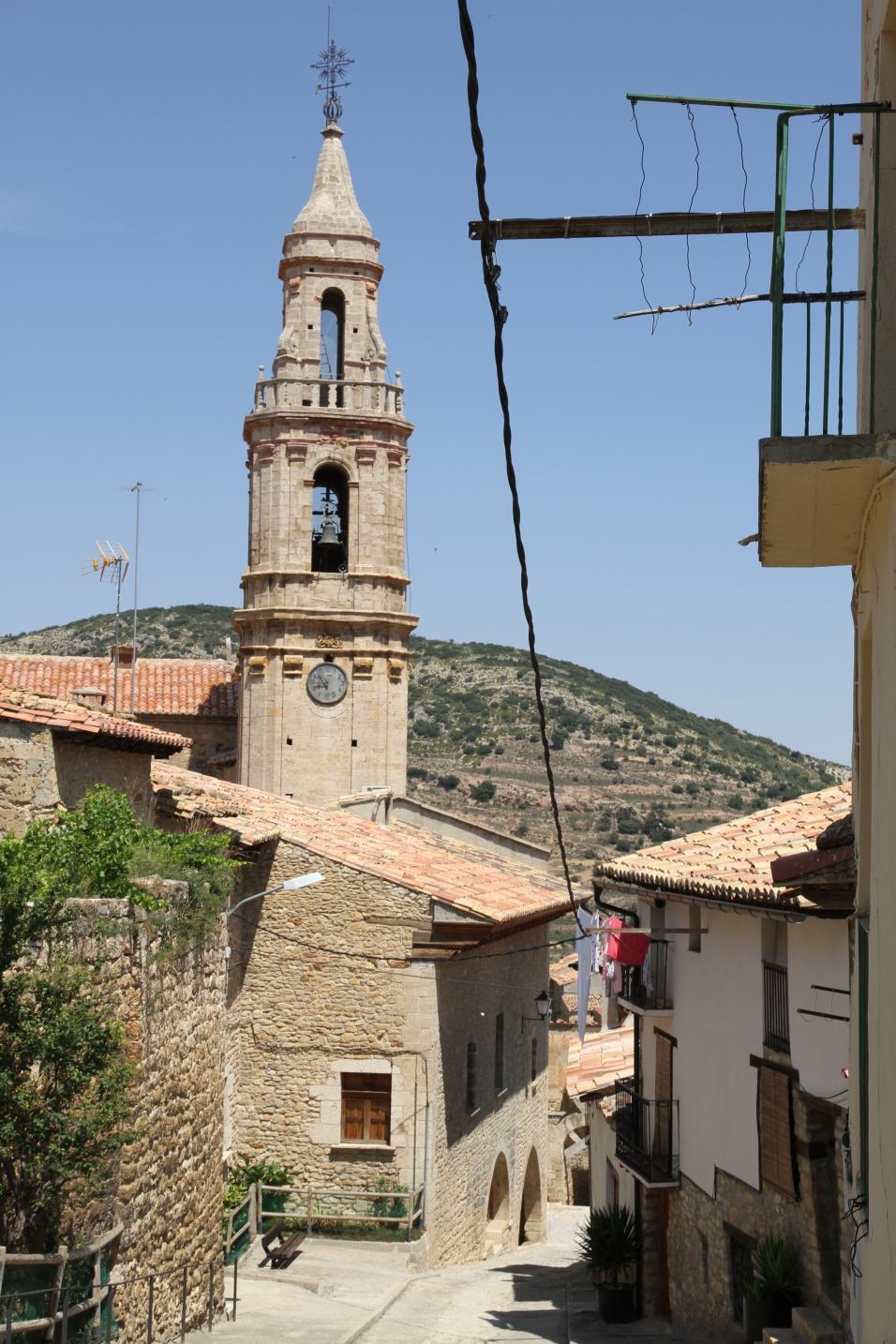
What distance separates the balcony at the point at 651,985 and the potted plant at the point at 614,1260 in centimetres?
263

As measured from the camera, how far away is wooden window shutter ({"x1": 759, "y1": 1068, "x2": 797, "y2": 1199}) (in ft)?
50.9

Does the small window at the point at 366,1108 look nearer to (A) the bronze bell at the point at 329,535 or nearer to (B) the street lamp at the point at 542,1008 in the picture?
(B) the street lamp at the point at 542,1008

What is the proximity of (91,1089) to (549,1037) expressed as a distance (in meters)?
25.9

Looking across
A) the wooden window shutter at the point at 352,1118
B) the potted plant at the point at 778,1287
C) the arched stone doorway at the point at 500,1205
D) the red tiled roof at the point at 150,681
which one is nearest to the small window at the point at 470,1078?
the arched stone doorway at the point at 500,1205

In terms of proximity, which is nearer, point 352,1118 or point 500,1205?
point 352,1118

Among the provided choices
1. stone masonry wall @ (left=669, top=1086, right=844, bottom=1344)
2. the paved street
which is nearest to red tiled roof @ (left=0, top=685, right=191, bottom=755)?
the paved street

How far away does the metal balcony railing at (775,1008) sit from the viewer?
52.9 feet

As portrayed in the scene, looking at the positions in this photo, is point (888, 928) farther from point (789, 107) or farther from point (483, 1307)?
point (483, 1307)

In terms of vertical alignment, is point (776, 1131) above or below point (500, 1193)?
above

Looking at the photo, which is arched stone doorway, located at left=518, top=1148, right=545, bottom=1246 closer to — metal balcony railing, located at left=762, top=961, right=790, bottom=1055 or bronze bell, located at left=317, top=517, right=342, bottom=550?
metal balcony railing, located at left=762, top=961, right=790, bottom=1055

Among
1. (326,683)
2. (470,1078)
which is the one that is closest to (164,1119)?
(470,1078)

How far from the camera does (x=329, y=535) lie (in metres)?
44.4

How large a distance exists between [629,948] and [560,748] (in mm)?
72707

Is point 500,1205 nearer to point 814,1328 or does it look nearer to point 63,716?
point 63,716
